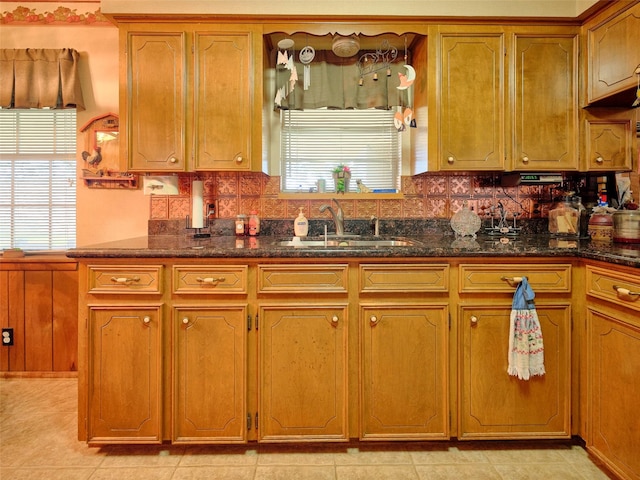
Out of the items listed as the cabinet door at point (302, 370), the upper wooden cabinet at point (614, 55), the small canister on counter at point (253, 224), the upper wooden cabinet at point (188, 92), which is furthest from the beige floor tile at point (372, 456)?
the upper wooden cabinet at point (614, 55)

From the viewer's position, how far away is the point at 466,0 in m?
2.18

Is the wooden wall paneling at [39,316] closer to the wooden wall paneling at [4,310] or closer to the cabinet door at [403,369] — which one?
the wooden wall paneling at [4,310]

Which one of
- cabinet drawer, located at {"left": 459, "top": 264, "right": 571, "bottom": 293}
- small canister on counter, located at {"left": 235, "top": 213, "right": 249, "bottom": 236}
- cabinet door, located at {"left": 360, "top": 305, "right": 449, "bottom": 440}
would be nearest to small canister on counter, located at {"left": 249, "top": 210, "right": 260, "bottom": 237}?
small canister on counter, located at {"left": 235, "top": 213, "right": 249, "bottom": 236}

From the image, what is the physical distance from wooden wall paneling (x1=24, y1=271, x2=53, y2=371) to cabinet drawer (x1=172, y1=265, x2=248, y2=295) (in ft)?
5.34

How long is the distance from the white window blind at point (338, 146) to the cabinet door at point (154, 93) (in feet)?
2.59

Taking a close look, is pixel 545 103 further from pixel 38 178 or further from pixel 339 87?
pixel 38 178

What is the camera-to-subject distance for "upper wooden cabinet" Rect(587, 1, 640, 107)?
6.40 feet

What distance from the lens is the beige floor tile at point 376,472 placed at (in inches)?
67.2

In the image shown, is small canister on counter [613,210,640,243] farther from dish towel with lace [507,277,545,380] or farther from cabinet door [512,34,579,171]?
dish towel with lace [507,277,545,380]

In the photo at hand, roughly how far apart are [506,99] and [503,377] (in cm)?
160

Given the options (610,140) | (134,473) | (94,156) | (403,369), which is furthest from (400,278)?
(94,156)

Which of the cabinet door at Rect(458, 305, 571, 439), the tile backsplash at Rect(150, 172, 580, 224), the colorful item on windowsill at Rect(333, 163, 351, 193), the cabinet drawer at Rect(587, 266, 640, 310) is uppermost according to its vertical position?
the colorful item on windowsill at Rect(333, 163, 351, 193)

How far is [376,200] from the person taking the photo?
265 cm

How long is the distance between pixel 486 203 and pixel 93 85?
302cm
